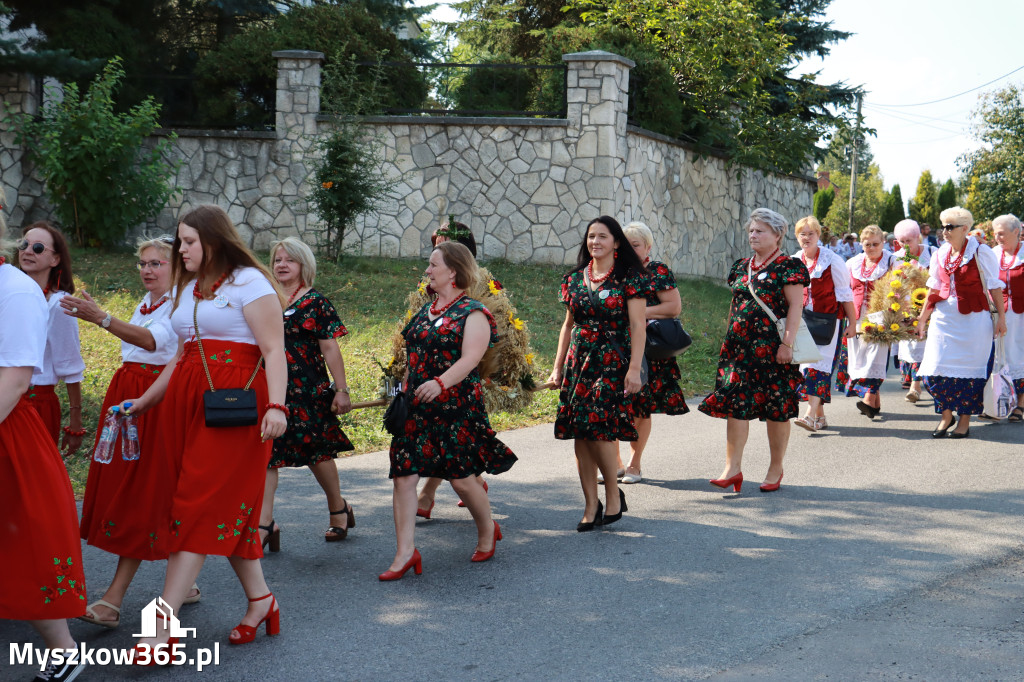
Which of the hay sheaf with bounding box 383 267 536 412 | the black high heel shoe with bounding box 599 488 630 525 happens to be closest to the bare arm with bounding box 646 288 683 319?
the hay sheaf with bounding box 383 267 536 412

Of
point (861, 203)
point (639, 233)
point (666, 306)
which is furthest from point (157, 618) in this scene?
point (861, 203)

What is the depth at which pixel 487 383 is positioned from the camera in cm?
629

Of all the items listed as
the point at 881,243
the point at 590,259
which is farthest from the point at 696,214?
the point at 590,259

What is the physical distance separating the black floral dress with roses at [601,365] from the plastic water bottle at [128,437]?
267cm

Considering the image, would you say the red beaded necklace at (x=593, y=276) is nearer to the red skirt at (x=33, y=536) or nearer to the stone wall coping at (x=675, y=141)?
the red skirt at (x=33, y=536)

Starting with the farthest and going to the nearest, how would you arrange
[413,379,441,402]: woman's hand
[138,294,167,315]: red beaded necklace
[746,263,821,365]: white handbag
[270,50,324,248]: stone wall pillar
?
[270,50,324,248]: stone wall pillar, [746,263,821,365]: white handbag, [413,379,441,402]: woman's hand, [138,294,167,315]: red beaded necklace

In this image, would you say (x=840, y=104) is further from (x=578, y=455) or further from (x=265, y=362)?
(x=265, y=362)

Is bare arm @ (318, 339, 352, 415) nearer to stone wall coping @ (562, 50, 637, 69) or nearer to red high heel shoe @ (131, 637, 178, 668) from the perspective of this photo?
red high heel shoe @ (131, 637, 178, 668)

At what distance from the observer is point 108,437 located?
4.43m

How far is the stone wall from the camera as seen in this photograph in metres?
17.2

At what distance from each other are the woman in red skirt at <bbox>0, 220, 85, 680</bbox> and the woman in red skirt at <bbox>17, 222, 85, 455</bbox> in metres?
0.92

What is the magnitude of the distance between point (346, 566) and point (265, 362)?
5.63 feet

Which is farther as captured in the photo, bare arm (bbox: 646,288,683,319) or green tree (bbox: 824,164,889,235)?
green tree (bbox: 824,164,889,235)

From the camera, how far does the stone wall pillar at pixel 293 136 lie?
17312 mm
